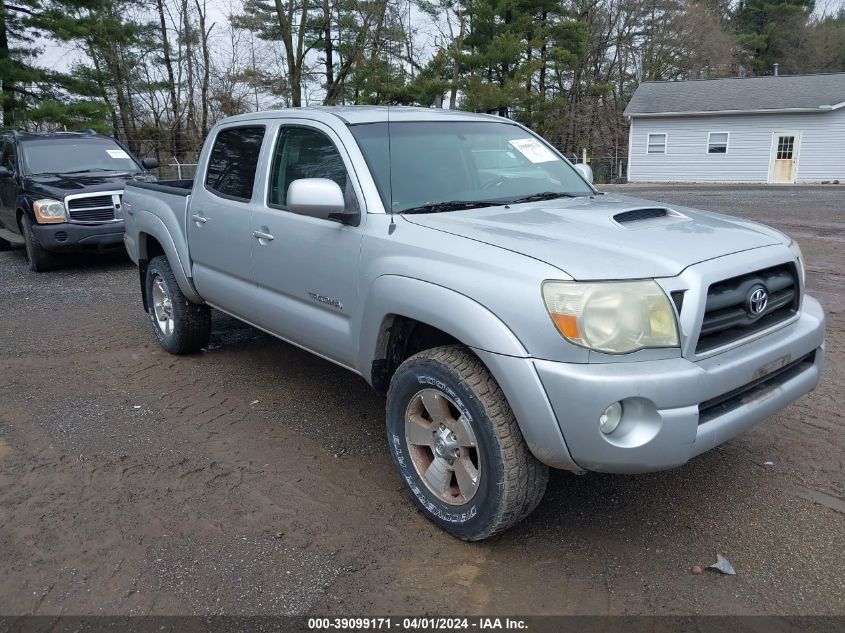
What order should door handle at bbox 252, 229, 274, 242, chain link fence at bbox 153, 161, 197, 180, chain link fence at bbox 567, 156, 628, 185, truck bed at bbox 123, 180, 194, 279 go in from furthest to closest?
chain link fence at bbox 567, 156, 628, 185 < chain link fence at bbox 153, 161, 197, 180 < truck bed at bbox 123, 180, 194, 279 < door handle at bbox 252, 229, 274, 242

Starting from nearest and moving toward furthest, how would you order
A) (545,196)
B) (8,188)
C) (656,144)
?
(545,196), (8,188), (656,144)

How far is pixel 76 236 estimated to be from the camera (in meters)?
9.30

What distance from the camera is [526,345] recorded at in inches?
104

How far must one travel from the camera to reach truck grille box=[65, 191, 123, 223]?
Answer: 30.5 ft

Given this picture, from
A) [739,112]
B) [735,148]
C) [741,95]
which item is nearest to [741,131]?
[735,148]

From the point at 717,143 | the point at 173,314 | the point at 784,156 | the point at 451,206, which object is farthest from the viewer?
the point at 717,143

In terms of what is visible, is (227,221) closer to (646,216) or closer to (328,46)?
(646,216)

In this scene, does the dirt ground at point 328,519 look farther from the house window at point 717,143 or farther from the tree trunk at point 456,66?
the tree trunk at point 456,66

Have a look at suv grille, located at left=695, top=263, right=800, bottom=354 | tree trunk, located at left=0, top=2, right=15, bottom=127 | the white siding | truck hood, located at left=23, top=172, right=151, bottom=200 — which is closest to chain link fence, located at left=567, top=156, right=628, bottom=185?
the white siding

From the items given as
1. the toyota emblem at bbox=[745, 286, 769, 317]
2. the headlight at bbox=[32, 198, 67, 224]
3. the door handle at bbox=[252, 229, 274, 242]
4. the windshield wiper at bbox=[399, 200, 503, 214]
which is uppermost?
the windshield wiper at bbox=[399, 200, 503, 214]

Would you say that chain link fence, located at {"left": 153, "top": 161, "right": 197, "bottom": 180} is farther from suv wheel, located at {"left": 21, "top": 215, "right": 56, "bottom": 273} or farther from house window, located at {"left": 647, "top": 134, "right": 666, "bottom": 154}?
house window, located at {"left": 647, "top": 134, "right": 666, "bottom": 154}

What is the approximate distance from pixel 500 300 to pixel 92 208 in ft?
27.4

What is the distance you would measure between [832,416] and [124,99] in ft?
98.5

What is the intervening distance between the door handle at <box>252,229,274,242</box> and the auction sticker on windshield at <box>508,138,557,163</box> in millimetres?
1623
